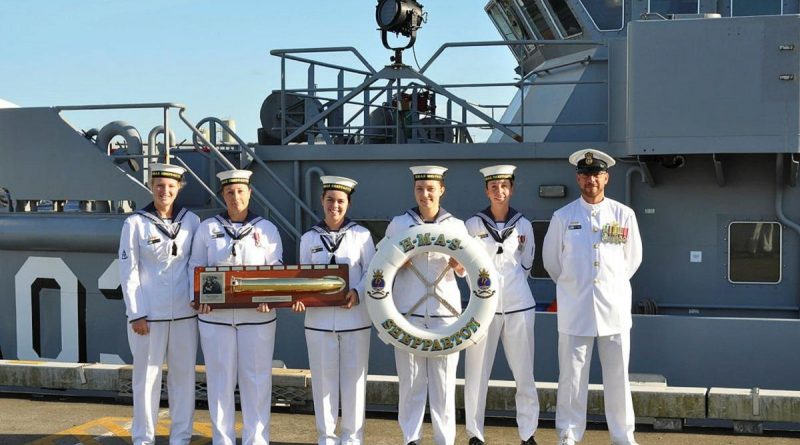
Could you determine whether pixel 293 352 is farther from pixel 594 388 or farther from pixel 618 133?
pixel 618 133

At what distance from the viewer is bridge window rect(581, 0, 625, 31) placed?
30.7 ft

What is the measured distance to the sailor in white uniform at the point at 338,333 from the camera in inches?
221

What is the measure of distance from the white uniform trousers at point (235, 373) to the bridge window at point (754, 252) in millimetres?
4081

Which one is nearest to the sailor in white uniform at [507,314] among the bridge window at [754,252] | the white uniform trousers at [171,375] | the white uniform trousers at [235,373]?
the white uniform trousers at [235,373]

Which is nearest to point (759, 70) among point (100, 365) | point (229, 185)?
point (229, 185)

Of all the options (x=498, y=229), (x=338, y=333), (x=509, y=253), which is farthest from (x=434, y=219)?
(x=338, y=333)

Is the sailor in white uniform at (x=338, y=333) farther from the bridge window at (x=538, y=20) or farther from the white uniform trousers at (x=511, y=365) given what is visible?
the bridge window at (x=538, y=20)

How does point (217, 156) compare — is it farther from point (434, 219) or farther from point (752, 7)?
point (752, 7)

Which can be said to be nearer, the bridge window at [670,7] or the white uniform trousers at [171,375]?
the white uniform trousers at [171,375]

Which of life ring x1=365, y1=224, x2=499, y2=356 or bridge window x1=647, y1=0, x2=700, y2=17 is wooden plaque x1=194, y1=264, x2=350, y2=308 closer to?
life ring x1=365, y1=224, x2=499, y2=356

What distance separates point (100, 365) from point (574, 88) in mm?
4872

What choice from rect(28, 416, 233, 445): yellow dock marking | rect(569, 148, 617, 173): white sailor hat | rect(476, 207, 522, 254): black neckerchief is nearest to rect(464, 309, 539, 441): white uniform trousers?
rect(476, 207, 522, 254): black neckerchief

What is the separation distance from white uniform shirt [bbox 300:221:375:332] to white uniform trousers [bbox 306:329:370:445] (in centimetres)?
6

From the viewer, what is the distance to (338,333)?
5.64 meters
